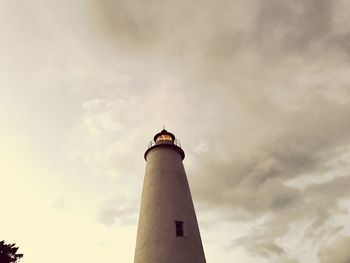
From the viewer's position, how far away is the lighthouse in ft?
54.1

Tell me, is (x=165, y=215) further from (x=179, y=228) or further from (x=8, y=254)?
(x=8, y=254)

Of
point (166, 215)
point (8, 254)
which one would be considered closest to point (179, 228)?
point (166, 215)

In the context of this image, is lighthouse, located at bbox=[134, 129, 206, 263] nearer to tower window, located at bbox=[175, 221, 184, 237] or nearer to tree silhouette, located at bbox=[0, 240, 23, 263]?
tower window, located at bbox=[175, 221, 184, 237]

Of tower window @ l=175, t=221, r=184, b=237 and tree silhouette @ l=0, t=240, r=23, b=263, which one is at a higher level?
tree silhouette @ l=0, t=240, r=23, b=263

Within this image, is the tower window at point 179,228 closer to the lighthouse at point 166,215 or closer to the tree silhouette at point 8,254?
the lighthouse at point 166,215

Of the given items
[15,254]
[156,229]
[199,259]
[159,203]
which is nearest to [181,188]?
[159,203]

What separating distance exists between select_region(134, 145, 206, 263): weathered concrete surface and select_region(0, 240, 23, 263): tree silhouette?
380 inches

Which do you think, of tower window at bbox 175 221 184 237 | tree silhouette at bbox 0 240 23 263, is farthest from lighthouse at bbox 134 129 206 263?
tree silhouette at bbox 0 240 23 263

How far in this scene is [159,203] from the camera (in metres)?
18.5

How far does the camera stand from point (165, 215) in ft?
58.4

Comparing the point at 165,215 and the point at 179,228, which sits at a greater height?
the point at 165,215

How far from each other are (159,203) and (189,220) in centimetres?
213

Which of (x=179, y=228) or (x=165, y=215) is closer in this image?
(x=179, y=228)

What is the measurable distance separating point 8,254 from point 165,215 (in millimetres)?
11690
